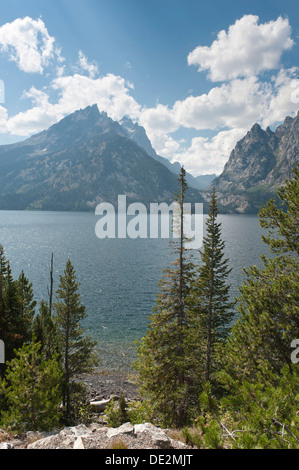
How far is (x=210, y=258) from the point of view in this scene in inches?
953

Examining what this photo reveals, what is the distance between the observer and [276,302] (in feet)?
48.8

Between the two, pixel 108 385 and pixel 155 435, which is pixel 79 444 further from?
pixel 108 385

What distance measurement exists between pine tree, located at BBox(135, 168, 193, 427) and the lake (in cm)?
913

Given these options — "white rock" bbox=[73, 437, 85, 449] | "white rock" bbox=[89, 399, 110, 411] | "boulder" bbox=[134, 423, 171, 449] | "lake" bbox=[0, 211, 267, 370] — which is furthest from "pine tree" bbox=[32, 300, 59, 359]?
"boulder" bbox=[134, 423, 171, 449]

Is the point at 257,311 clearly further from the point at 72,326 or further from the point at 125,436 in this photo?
the point at 72,326

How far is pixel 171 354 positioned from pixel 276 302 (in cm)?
858

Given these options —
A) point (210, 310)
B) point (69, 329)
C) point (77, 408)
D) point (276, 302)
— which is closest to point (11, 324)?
point (69, 329)

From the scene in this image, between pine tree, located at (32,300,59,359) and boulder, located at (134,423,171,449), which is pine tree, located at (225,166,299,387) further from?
pine tree, located at (32,300,59,359)

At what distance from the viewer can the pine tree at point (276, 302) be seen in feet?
47.2

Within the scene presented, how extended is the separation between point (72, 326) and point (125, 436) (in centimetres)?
1716

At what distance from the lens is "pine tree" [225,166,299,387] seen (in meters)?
14.4

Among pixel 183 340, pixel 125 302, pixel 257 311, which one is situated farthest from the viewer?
pixel 125 302

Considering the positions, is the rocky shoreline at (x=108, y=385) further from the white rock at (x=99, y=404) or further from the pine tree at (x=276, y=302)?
the pine tree at (x=276, y=302)
